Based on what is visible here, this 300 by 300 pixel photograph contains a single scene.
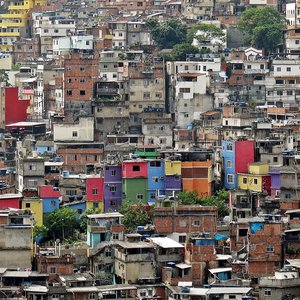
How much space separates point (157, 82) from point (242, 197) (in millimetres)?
16547

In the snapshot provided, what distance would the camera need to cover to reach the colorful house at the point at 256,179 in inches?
2692

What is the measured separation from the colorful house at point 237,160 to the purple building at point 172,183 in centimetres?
181

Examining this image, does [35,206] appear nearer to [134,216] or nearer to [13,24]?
[134,216]

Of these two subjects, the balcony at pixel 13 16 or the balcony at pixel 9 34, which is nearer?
the balcony at pixel 9 34

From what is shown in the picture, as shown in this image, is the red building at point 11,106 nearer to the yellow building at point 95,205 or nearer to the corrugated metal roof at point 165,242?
the yellow building at point 95,205

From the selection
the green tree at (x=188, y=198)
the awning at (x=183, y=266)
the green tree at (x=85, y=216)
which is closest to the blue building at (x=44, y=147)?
the green tree at (x=85, y=216)

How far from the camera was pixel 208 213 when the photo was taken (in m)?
63.1

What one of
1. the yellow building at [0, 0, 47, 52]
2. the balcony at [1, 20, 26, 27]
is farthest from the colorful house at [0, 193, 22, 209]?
the balcony at [1, 20, 26, 27]

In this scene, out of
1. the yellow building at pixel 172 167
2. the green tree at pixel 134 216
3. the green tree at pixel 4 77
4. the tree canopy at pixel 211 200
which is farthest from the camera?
the green tree at pixel 4 77

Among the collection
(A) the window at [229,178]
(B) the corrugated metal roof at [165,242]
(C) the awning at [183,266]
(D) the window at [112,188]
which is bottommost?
(C) the awning at [183,266]

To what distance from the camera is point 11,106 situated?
85.1 m

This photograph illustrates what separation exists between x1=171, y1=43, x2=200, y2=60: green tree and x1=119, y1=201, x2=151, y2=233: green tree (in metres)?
20.5

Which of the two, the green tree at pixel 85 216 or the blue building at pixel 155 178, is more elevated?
the blue building at pixel 155 178

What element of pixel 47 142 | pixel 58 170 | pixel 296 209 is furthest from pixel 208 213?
pixel 47 142
